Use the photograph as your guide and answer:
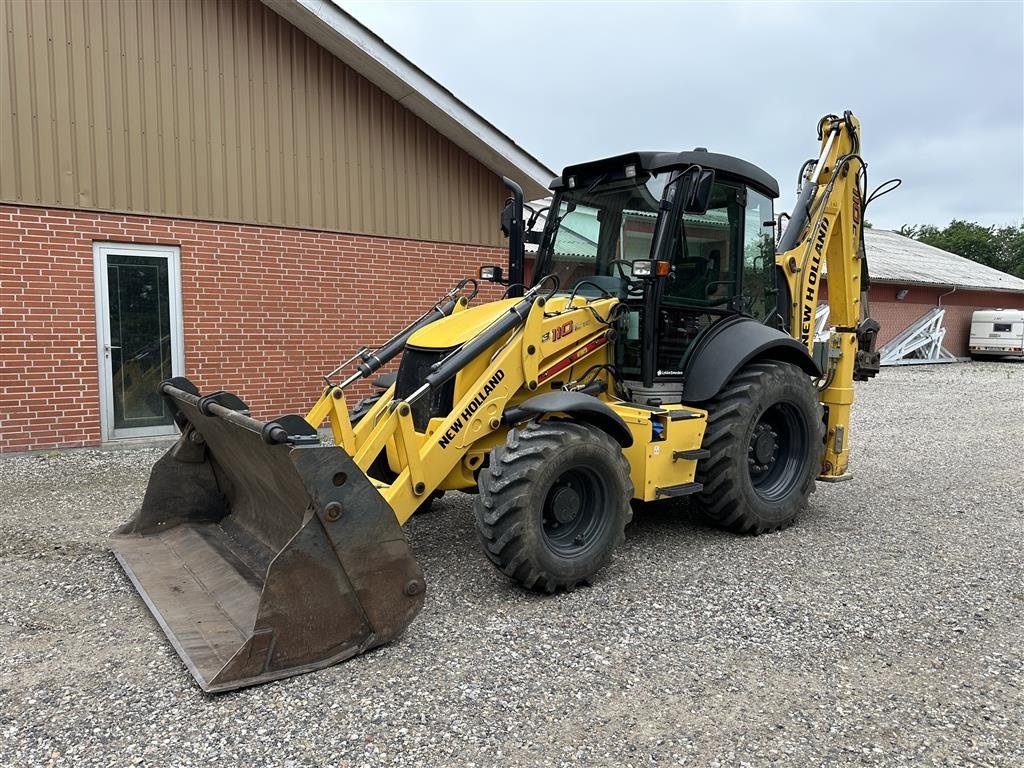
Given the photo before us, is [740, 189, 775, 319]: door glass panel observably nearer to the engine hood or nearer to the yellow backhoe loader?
the yellow backhoe loader

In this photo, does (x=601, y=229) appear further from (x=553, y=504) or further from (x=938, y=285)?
(x=938, y=285)

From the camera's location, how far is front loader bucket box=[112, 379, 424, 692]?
10.5ft

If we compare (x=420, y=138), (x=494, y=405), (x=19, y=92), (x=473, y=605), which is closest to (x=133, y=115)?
(x=19, y=92)

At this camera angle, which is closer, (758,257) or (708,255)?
(708,255)

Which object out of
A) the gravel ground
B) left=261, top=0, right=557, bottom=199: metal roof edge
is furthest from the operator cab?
left=261, top=0, right=557, bottom=199: metal roof edge

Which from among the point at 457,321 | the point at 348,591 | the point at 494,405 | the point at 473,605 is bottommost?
the point at 473,605

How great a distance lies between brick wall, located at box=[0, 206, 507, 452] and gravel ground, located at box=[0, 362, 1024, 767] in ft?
8.49

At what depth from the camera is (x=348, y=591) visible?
3346 mm

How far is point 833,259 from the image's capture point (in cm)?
659

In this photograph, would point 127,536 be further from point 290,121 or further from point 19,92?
point 290,121

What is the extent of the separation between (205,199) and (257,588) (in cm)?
606

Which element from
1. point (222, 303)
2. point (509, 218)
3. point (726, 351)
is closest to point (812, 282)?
point (726, 351)

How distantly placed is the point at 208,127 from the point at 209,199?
797mm

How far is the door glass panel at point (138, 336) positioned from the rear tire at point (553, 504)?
581 centimetres
